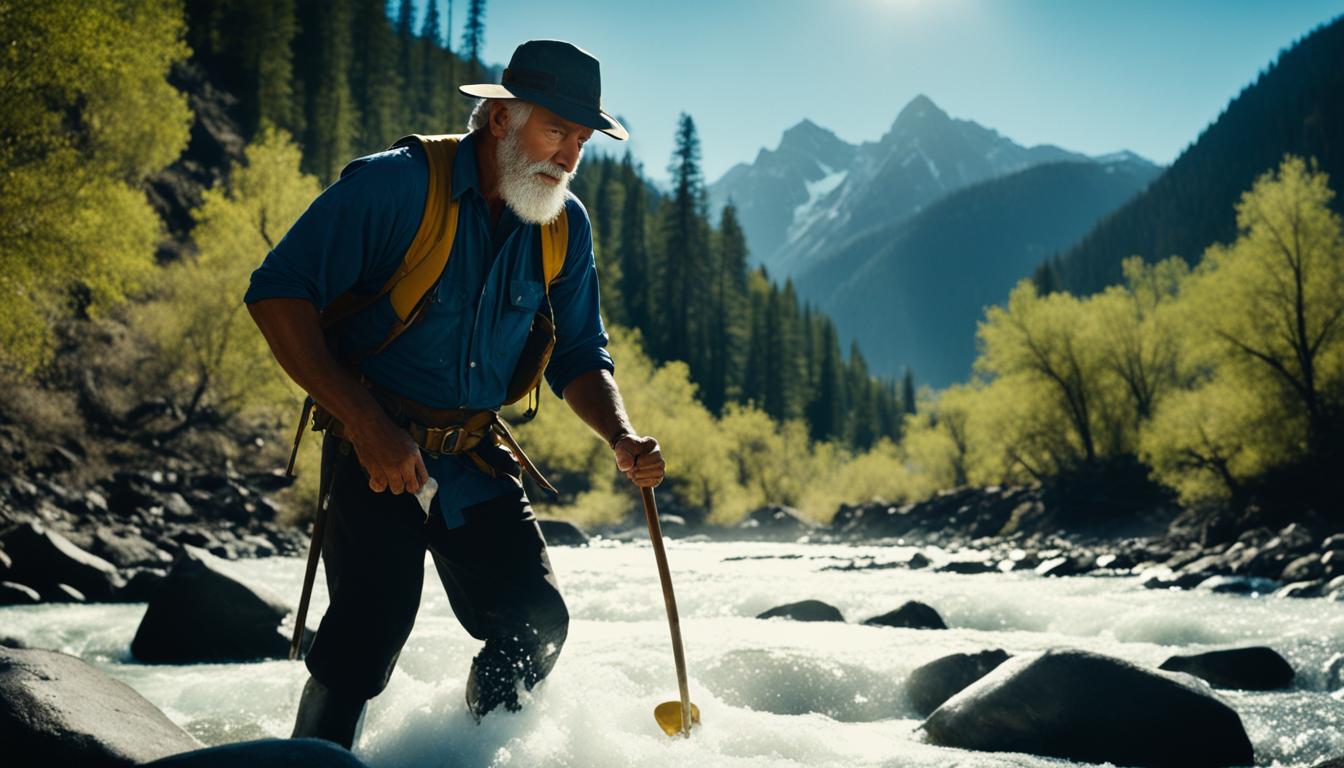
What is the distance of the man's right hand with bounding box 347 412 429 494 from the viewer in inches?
109

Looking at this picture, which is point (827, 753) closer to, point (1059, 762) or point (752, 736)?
point (752, 736)

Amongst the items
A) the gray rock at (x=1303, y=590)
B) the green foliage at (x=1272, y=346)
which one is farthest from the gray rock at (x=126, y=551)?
the green foliage at (x=1272, y=346)

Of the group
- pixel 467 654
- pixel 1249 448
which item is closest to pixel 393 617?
pixel 467 654

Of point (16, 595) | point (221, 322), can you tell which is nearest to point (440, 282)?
point (16, 595)

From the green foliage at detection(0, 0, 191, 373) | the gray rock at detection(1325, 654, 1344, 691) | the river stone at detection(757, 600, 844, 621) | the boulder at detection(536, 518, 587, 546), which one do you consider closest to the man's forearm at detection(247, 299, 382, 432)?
the gray rock at detection(1325, 654, 1344, 691)

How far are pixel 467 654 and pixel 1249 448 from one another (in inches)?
867

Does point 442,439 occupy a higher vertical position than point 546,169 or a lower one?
lower

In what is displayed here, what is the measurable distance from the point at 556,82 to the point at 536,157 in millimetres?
249

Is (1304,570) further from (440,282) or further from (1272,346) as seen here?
(440,282)

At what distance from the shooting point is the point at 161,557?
14.4m

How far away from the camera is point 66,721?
3264 millimetres

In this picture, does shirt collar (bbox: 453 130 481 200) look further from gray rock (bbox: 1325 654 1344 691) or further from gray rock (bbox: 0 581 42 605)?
gray rock (bbox: 0 581 42 605)

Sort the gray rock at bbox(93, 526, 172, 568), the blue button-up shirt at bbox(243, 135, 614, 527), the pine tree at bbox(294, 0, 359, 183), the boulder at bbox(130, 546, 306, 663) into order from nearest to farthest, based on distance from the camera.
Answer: the blue button-up shirt at bbox(243, 135, 614, 527) < the boulder at bbox(130, 546, 306, 663) < the gray rock at bbox(93, 526, 172, 568) < the pine tree at bbox(294, 0, 359, 183)

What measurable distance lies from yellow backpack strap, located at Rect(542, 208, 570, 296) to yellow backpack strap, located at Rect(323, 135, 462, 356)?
0.40 meters
